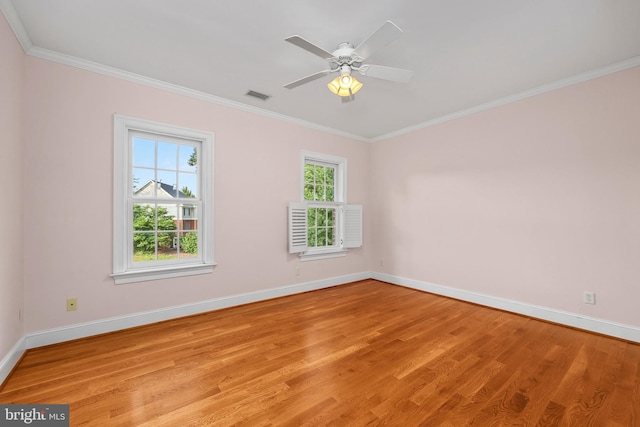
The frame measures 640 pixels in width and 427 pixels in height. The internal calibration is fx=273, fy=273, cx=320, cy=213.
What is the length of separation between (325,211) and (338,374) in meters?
2.99

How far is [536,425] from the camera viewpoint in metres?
1.56

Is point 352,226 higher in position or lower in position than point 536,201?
lower

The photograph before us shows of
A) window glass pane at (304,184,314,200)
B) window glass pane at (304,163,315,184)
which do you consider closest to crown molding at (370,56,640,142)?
window glass pane at (304,163,315,184)

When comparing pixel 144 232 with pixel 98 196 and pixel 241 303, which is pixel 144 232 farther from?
pixel 241 303

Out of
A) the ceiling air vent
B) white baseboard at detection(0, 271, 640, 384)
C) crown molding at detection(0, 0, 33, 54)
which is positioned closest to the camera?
crown molding at detection(0, 0, 33, 54)

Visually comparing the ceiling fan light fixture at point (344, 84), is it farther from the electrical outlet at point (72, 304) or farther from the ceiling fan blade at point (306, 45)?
the electrical outlet at point (72, 304)

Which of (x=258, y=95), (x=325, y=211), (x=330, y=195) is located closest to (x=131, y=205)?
(x=258, y=95)

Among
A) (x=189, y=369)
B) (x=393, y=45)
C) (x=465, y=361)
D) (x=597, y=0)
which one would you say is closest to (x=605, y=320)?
(x=465, y=361)

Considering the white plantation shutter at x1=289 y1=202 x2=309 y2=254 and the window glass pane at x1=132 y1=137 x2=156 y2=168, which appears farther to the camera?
the white plantation shutter at x1=289 y1=202 x2=309 y2=254

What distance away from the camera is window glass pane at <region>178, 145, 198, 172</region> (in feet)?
10.8

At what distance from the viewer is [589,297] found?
2.85m

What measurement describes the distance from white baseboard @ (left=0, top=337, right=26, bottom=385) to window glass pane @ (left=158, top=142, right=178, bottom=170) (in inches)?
77.0

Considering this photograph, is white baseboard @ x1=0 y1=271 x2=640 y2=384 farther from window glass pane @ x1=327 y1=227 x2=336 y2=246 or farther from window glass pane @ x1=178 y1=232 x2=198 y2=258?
window glass pane @ x1=327 y1=227 x2=336 y2=246

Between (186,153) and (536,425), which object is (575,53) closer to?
(536,425)
